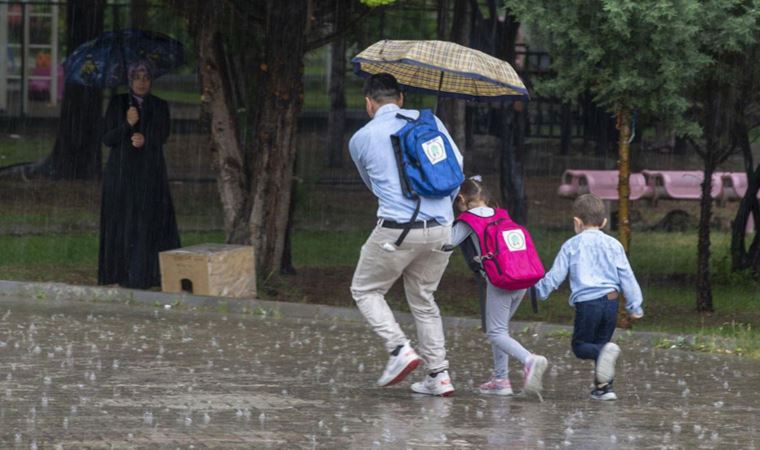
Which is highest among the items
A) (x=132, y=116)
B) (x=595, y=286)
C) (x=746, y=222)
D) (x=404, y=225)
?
(x=132, y=116)

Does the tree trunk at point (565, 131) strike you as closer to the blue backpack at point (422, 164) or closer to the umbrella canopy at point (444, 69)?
the umbrella canopy at point (444, 69)

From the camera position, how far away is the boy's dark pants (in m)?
8.66

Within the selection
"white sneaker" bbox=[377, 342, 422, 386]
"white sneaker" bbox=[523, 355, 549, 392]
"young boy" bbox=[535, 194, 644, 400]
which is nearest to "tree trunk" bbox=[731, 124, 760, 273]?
"young boy" bbox=[535, 194, 644, 400]

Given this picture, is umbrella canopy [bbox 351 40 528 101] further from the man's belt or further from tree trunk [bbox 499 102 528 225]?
tree trunk [bbox 499 102 528 225]

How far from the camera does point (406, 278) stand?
8.73 metres

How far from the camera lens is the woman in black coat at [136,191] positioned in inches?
531

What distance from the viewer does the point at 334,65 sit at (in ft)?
91.7

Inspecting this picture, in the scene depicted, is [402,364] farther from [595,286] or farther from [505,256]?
[595,286]

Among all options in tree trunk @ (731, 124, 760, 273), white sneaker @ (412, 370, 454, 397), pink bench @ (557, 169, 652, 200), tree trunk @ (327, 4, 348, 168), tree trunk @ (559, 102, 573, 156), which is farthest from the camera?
tree trunk @ (559, 102, 573, 156)

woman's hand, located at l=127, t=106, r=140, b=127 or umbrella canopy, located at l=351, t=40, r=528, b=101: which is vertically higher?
umbrella canopy, located at l=351, t=40, r=528, b=101

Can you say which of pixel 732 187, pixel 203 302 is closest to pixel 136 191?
pixel 203 302

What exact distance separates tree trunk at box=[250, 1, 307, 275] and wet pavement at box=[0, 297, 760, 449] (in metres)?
2.63

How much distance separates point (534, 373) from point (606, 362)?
0.43 m

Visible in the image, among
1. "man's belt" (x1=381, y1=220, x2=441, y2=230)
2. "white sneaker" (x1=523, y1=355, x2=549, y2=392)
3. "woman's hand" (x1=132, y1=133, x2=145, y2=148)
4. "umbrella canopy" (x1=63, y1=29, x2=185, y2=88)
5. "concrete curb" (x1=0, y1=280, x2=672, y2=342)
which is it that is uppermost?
"umbrella canopy" (x1=63, y1=29, x2=185, y2=88)
